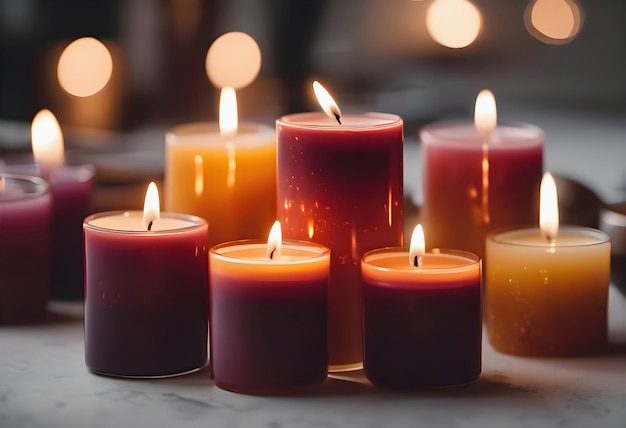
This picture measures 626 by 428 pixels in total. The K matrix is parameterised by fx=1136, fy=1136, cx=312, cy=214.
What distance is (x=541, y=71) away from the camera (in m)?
2.60

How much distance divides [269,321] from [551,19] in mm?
1995

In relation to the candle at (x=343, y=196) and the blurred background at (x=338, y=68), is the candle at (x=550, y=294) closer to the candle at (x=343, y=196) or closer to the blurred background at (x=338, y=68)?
the candle at (x=343, y=196)

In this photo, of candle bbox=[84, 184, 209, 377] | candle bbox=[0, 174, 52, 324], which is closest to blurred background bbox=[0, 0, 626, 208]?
candle bbox=[0, 174, 52, 324]

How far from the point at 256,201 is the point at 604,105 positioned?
149 centimetres

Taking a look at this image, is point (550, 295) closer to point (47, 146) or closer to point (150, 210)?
point (150, 210)

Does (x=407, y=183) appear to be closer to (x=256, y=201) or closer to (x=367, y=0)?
(x=256, y=201)

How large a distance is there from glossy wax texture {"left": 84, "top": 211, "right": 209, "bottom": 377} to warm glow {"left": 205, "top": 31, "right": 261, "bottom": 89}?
1430 mm

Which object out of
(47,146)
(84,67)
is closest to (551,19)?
(84,67)

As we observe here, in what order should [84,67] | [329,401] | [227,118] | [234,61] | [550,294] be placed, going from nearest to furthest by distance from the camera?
[329,401] < [550,294] < [227,118] < [84,67] < [234,61]

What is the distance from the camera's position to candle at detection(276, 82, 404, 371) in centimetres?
92

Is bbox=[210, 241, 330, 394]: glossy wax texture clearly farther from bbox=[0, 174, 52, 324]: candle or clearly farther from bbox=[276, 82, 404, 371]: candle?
bbox=[0, 174, 52, 324]: candle

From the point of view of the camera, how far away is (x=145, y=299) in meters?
0.91

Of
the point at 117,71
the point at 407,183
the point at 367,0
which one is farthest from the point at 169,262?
the point at 367,0

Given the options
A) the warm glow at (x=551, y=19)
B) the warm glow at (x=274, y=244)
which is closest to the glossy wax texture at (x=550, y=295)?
the warm glow at (x=274, y=244)
